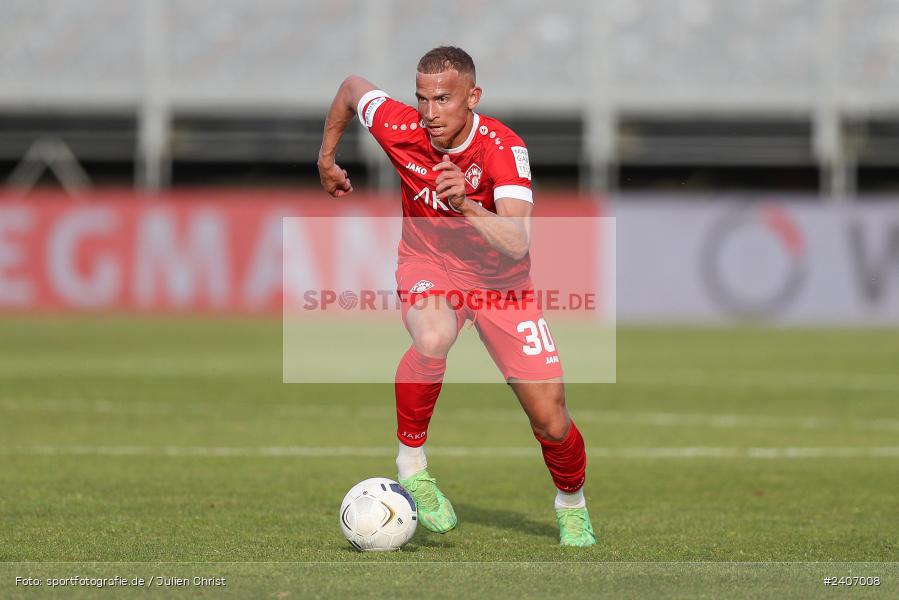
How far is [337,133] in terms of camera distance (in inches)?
284

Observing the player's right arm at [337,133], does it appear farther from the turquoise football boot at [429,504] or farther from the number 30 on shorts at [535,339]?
the turquoise football boot at [429,504]

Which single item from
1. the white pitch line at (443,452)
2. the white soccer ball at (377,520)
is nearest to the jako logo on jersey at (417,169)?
the white soccer ball at (377,520)

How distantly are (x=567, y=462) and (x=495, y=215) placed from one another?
129cm

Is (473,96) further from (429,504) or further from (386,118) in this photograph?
(429,504)

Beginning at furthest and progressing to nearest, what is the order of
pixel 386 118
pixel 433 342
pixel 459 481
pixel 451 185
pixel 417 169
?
pixel 459 481 < pixel 386 118 < pixel 417 169 < pixel 433 342 < pixel 451 185

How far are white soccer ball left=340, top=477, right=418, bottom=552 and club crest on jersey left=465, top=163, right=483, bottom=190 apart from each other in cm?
151

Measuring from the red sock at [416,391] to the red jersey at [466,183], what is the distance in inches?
17.8

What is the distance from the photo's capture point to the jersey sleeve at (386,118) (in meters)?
6.86

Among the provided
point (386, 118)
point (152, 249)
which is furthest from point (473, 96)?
point (152, 249)

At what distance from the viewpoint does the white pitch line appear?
9.66 meters

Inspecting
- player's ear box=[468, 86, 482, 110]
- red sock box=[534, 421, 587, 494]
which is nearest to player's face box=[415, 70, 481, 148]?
player's ear box=[468, 86, 482, 110]

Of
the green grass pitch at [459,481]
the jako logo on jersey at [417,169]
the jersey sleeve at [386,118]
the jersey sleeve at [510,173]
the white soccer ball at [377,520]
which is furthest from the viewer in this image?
the jersey sleeve at [386,118]

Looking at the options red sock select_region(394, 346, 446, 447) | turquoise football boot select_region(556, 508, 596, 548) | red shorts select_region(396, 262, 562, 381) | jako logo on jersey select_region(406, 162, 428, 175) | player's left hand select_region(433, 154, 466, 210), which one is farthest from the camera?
jako logo on jersey select_region(406, 162, 428, 175)

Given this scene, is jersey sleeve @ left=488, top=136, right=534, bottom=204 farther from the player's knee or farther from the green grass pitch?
the green grass pitch
